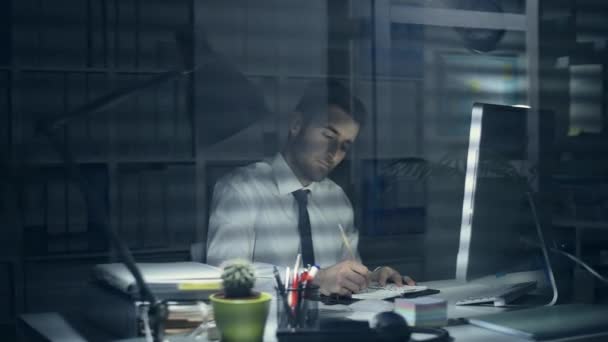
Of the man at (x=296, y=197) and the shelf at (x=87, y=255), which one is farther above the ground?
the man at (x=296, y=197)

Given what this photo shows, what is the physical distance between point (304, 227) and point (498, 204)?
3.65ft

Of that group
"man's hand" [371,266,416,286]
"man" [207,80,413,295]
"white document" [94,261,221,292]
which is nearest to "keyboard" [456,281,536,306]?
"man's hand" [371,266,416,286]

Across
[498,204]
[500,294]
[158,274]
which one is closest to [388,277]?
[500,294]

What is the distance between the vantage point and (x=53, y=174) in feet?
7.84

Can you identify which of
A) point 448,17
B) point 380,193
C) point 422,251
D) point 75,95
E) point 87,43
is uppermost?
point 448,17

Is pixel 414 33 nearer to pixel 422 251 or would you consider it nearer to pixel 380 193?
pixel 380 193

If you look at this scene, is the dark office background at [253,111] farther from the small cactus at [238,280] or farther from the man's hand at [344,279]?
the small cactus at [238,280]

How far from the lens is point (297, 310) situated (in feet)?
3.88

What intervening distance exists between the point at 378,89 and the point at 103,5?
1299 millimetres

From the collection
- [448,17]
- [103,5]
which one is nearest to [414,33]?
[448,17]

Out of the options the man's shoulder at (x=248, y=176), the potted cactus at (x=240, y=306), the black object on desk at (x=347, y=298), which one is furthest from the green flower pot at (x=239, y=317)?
the man's shoulder at (x=248, y=176)

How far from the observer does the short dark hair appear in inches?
99.4

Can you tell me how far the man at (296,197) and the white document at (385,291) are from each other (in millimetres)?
705

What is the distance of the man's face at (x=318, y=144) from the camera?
2.48 meters
